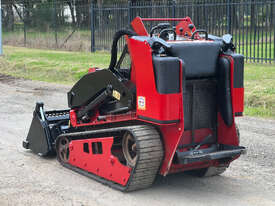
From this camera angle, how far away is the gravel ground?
5.43m

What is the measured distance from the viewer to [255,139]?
8133 mm

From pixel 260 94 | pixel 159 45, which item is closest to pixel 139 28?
pixel 159 45

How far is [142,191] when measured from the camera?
5645mm

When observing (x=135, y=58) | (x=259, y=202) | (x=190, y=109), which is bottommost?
(x=259, y=202)

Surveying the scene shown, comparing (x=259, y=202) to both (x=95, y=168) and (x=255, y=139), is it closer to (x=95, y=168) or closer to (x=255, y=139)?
(x=95, y=168)

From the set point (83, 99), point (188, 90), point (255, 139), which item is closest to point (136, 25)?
point (188, 90)

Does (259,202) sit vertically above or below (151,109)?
below

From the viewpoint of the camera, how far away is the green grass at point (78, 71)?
10695 millimetres

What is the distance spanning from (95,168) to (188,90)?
1.49 metres

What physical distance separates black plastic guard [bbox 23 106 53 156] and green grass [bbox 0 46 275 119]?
4.53 m

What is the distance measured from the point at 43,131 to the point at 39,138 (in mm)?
213

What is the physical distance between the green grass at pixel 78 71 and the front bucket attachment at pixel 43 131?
4.31m

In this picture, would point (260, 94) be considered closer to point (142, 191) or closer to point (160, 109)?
point (142, 191)

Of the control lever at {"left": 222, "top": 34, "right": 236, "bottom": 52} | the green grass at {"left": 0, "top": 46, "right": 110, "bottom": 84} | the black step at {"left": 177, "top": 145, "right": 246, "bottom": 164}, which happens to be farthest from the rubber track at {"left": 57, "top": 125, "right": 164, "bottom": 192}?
the green grass at {"left": 0, "top": 46, "right": 110, "bottom": 84}
